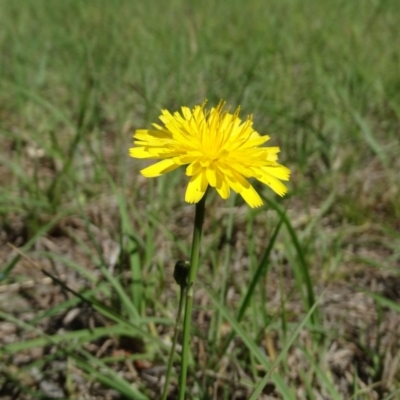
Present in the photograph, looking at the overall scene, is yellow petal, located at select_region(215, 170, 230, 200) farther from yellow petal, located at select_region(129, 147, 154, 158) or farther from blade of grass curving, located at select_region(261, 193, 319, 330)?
blade of grass curving, located at select_region(261, 193, 319, 330)

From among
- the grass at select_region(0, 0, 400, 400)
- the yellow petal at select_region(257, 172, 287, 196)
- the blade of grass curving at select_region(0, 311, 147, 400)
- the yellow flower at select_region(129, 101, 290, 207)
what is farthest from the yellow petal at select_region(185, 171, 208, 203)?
the blade of grass curving at select_region(0, 311, 147, 400)

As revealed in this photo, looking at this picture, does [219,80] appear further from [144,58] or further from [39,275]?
[39,275]

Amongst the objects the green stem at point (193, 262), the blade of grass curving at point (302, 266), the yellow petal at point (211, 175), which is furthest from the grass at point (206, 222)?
the yellow petal at point (211, 175)

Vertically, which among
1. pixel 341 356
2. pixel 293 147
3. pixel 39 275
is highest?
pixel 293 147

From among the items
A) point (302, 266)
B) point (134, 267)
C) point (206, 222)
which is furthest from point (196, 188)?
point (206, 222)

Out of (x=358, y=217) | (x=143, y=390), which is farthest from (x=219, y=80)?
(x=143, y=390)

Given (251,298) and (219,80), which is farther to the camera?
(219,80)
